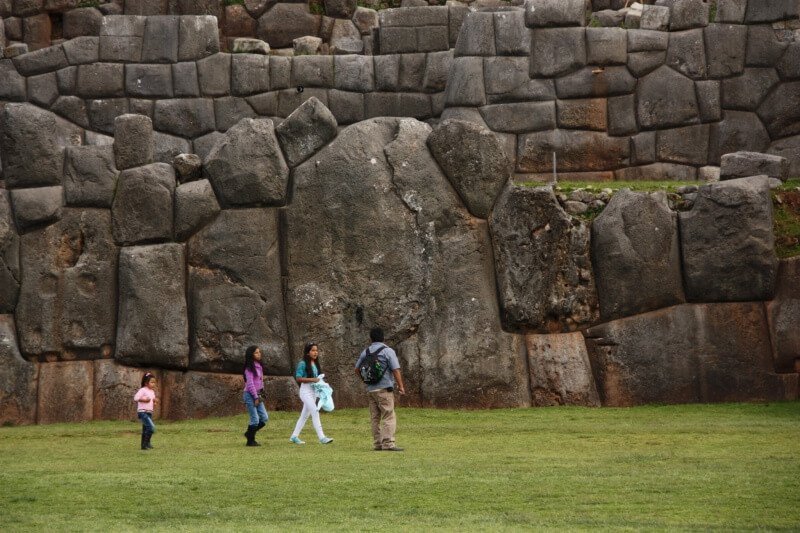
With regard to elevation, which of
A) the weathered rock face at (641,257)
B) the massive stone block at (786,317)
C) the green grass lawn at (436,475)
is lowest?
the green grass lawn at (436,475)

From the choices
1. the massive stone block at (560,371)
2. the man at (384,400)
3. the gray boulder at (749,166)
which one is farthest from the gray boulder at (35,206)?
the gray boulder at (749,166)

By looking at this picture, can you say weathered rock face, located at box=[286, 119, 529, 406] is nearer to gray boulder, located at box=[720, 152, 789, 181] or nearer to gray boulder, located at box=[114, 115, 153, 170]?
A: gray boulder, located at box=[114, 115, 153, 170]

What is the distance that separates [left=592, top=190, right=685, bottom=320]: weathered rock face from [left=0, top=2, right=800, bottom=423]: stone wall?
0.09 feet

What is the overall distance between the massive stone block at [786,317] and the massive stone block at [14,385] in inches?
408

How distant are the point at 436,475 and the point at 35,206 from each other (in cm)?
908

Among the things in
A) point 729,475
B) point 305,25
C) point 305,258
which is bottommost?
point 729,475

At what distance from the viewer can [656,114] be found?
23.3 meters

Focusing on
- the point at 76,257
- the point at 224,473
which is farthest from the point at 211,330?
the point at 224,473

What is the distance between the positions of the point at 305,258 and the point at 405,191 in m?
1.71

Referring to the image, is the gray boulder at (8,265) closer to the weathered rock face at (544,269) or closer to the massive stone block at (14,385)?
the massive stone block at (14,385)

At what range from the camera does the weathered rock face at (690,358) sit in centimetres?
1927

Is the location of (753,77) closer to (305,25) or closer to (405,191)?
(405,191)

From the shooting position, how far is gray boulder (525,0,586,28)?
23188 mm

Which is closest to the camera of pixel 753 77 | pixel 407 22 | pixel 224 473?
pixel 224 473
